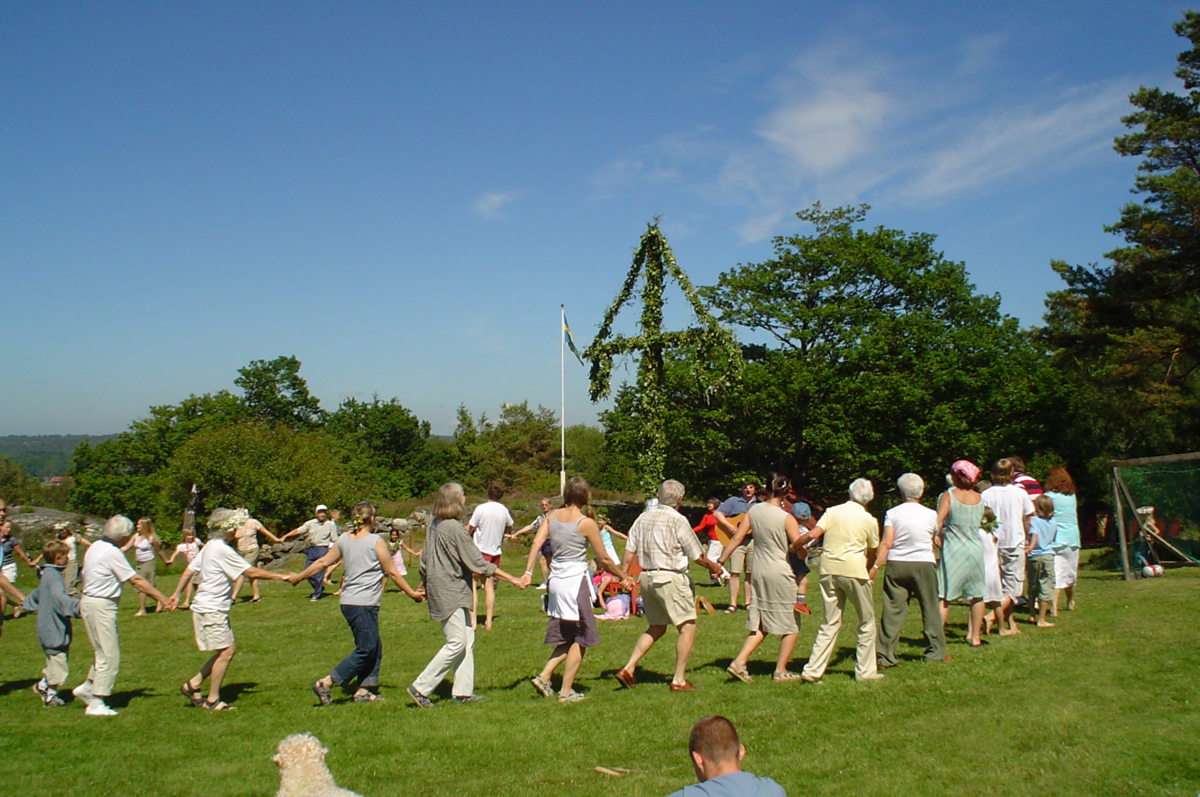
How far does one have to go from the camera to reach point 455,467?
3135 inches

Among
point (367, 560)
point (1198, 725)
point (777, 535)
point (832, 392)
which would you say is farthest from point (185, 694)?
point (832, 392)

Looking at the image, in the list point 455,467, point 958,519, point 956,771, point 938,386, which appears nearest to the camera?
point 956,771

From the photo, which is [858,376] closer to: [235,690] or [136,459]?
[235,690]

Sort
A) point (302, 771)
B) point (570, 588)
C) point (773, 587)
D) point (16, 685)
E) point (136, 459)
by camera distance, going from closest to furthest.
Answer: point (302, 771) < point (570, 588) < point (773, 587) < point (16, 685) < point (136, 459)

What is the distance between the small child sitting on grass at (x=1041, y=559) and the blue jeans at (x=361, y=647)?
7.45m

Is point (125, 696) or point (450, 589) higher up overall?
point (450, 589)

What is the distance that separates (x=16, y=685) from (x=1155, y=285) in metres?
24.6

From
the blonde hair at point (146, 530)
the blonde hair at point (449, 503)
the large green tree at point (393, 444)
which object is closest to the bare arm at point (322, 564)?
the blonde hair at point (449, 503)

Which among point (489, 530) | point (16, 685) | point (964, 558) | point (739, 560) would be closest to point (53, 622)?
point (16, 685)

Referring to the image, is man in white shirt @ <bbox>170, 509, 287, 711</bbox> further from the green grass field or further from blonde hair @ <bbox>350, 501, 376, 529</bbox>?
blonde hair @ <bbox>350, 501, 376, 529</bbox>

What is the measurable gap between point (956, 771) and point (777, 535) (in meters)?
2.87

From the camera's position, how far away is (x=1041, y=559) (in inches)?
400

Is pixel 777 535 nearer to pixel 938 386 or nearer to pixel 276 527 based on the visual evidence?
pixel 938 386

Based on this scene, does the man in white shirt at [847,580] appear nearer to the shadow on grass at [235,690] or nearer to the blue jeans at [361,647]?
the blue jeans at [361,647]
